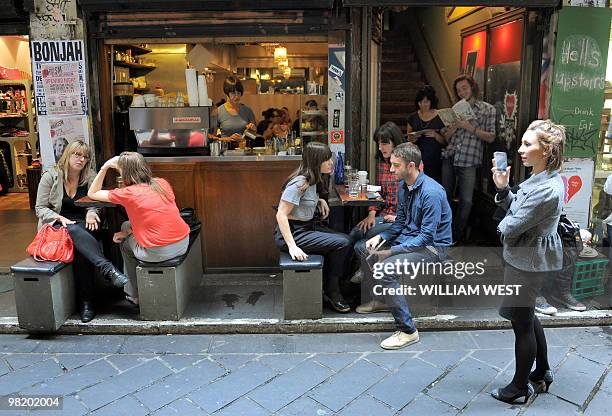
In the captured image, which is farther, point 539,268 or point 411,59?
point 411,59

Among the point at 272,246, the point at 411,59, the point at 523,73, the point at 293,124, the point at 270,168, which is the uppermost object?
the point at 411,59

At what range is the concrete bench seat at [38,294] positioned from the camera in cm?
437

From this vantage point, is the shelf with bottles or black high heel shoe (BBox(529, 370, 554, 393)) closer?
black high heel shoe (BBox(529, 370, 554, 393))

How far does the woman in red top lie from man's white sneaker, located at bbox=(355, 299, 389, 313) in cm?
164

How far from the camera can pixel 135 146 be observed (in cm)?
594

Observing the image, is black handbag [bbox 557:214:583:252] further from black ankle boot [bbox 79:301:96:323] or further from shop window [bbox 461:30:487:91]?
black ankle boot [bbox 79:301:96:323]

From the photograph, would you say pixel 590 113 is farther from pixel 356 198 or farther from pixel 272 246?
pixel 272 246

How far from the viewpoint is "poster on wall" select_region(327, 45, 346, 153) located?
5398mm

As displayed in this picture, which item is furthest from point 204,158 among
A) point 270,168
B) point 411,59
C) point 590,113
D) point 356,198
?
point 411,59

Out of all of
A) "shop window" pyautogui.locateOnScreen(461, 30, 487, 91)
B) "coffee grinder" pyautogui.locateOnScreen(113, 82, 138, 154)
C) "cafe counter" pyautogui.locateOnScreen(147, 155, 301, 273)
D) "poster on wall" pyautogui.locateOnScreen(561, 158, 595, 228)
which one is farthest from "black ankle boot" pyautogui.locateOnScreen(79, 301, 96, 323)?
"shop window" pyautogui.locateOnScreen(461, 30, 487, 91)

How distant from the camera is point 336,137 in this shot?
558 centimetres

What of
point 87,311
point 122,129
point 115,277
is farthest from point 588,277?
point 122,129

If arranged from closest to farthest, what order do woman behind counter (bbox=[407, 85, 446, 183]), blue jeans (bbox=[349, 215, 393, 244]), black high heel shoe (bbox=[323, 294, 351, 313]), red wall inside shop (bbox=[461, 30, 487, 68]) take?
black high heel shoe (bbox=[323, 294, 351, 313])
blue jeans (bbox=[349, 215, 393, 244])
woman behind counter (bbox=[407, 85, 446, 183])
red wall inside shop (bbox=[461, 30, 487, 68])

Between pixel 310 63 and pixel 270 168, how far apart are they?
1983 millimetres
